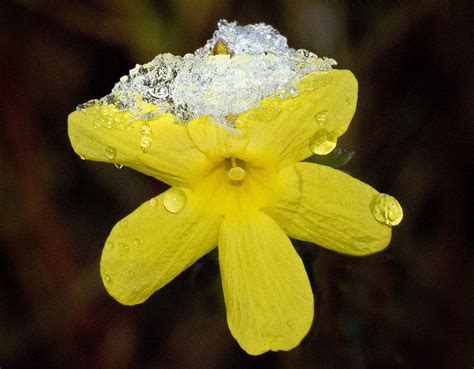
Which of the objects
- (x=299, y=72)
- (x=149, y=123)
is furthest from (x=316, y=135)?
(x=149, y=123)

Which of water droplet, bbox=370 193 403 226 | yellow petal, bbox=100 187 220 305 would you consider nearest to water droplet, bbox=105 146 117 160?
yellow petal, bbox=100 187 220 305

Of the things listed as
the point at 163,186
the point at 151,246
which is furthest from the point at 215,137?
the point at 163,186

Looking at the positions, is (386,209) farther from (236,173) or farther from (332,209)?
(236,173)

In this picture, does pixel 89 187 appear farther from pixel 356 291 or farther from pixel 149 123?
pixel 149 123

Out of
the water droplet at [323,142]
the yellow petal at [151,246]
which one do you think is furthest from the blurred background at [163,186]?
the water droplet at [323,142]

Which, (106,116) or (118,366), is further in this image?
(118,366)

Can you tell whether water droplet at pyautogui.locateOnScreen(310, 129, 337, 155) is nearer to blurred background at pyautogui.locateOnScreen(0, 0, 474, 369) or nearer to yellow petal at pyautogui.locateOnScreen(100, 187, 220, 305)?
yellow petal at pyautogui.locateOnScreen(100, 187, 220, 305)
